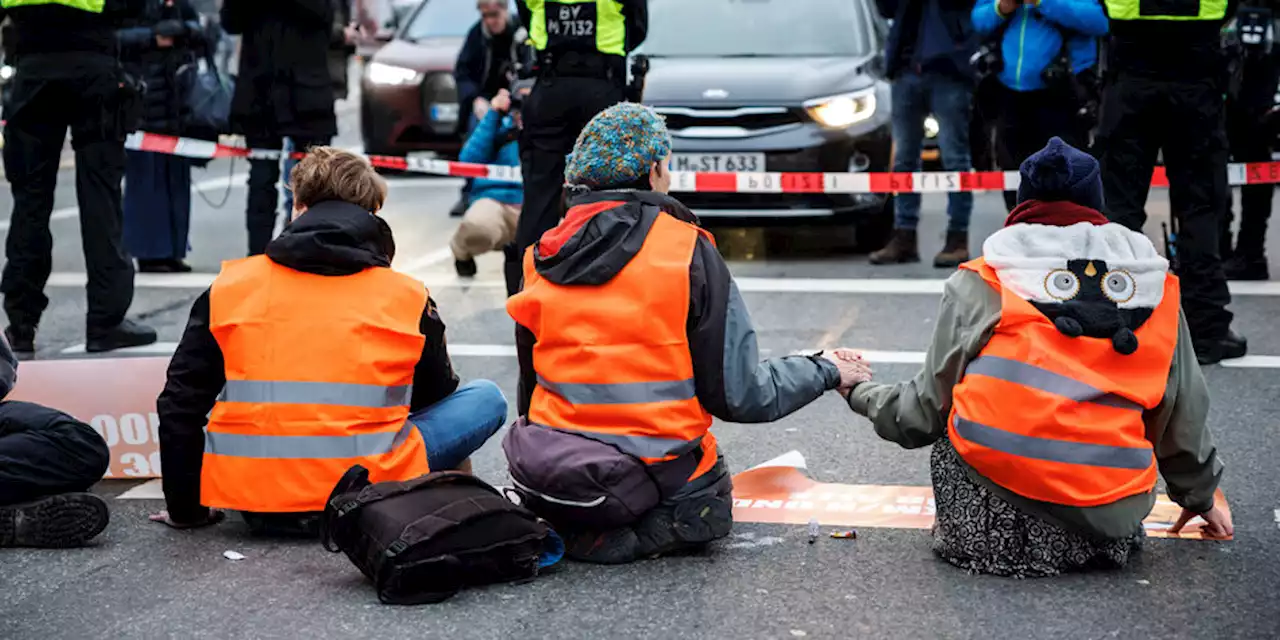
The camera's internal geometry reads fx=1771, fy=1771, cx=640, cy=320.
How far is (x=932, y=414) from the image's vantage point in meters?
4.78

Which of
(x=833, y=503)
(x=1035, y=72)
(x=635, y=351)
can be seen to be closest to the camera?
(x=635, y=351)

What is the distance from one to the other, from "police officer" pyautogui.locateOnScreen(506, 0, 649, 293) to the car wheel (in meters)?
3.07

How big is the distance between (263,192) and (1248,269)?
539 cm

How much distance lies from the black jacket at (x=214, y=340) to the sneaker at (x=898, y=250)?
5552mm

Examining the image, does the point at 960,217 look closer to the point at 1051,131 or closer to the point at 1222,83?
the point at 1051,131

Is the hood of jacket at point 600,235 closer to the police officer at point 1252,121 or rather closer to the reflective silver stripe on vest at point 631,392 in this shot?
the reflective silver stripe on vest at point 631,392

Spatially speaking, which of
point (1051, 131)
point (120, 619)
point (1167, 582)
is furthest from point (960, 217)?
point (120, 619)

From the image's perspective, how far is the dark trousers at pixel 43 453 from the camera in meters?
5.07

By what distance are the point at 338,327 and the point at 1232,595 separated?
2.51 m

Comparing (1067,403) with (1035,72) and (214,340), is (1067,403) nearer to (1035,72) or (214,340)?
(214,340)

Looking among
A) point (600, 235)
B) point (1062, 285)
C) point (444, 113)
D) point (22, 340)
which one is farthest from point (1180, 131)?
point (444, 113)

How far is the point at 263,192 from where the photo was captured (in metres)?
9.82

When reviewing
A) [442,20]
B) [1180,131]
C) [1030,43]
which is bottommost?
[1180,131]

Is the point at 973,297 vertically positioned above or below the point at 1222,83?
below
